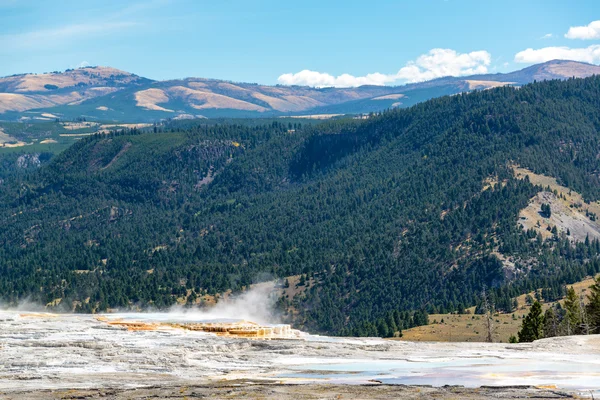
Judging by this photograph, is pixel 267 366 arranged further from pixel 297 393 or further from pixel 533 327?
pixel 533 327

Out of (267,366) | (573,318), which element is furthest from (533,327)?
(267,366)

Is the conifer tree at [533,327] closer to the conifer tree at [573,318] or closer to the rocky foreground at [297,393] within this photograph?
the conifer tree at [573,318]

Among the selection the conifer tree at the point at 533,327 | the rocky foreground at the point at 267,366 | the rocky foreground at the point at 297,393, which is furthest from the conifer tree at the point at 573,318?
the rocky foreground at the point at 297,393

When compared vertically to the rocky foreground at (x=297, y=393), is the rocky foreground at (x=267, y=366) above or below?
below

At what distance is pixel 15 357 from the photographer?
71.1 meters

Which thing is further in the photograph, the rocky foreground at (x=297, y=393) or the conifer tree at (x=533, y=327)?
the conifer tree at (x=533, y=327)

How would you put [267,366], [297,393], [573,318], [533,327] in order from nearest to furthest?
[297,393] < [267,366] < [533,327] < [573,318]

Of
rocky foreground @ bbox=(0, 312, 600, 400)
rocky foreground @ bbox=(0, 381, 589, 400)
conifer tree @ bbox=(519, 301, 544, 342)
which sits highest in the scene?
rocky foreground @ bbox=(0, 381, 589, 400)

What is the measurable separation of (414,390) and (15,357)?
30262 millimetres

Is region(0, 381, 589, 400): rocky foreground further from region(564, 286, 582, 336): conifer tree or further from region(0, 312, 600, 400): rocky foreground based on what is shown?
region(564, 286, 582, 336): conifer tree

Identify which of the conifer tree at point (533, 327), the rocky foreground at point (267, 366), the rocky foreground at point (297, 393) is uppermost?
the rocky foreground at point (297, 393)

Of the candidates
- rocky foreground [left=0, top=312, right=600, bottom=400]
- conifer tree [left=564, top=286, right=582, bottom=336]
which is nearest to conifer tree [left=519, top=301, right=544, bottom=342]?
conifer tree [left=564, top=286, right=582, bottom=336]

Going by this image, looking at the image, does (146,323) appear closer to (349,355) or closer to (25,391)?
(349,355)

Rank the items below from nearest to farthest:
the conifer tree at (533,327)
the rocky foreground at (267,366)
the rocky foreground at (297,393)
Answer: the rocky foreground at (297,393)
the rocky foreground at (267,366)
the conifer tree at (533,327)
